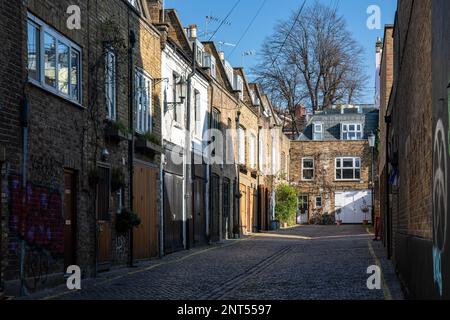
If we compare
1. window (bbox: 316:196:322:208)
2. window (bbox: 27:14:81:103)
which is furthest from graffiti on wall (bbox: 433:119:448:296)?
window (bbox: 316:196:322:208)

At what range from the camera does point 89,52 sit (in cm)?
1581

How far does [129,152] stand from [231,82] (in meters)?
18.5

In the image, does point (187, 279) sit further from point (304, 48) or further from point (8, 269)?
point (304, 48)

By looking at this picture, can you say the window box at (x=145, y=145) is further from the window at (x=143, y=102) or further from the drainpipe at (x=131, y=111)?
the drainpipe at (x=131, y=111)

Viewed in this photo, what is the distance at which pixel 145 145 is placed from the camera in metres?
19.5

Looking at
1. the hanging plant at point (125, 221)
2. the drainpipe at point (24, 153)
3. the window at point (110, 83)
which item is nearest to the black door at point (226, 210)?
the hanging plant at point (125, 221)

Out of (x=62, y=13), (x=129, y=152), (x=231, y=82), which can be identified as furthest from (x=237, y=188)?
(x=62, y=13)

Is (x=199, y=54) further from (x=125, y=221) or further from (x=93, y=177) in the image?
(x=93, y=177)

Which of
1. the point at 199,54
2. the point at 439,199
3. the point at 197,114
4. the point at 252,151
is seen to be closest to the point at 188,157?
the point at 197,114

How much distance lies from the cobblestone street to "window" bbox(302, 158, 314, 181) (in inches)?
1364

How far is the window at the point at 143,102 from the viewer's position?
19875mm

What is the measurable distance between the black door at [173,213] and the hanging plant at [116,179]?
198 inches

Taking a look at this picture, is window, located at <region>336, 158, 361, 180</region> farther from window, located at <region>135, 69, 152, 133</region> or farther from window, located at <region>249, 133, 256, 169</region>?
window, located at <region>135, 69, 152, 133</region>

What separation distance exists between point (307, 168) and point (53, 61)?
45.1 meters
